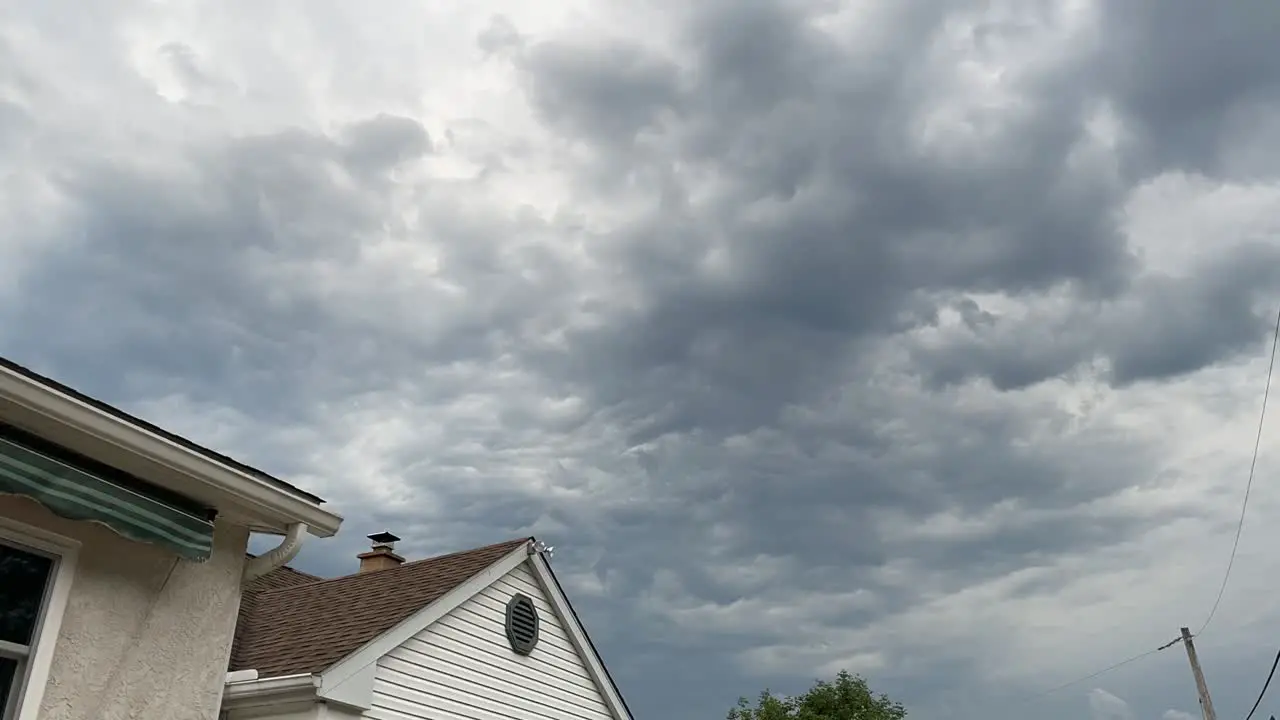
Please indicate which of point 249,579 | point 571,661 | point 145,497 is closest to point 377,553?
point 571,661

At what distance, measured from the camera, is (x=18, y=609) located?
5.96 m

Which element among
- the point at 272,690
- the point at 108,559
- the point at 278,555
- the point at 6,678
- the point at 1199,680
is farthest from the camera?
the point at 1199,680

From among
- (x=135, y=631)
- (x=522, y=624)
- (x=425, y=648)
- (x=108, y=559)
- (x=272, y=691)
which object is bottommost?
(x=135, y=631)

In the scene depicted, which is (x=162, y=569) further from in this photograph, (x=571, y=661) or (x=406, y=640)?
(x=571, y=661)

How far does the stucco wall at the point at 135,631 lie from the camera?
607 centimetres

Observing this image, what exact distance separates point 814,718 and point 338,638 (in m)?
41.1

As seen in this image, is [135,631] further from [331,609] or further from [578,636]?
[578,636]

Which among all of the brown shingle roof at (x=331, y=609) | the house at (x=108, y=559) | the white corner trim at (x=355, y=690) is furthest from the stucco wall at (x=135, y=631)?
the brown shingle roof at (x=331, y=609)

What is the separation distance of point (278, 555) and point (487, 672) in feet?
19.3

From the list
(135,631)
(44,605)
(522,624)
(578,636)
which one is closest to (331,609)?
(522,624)

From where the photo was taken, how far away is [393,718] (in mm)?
10867

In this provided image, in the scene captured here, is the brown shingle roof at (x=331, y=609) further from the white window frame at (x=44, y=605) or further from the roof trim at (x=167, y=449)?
the white window frame at (x=44, y=605)

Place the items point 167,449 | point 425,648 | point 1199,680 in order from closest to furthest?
point 167,449 → point 425,648 → point 1199,680

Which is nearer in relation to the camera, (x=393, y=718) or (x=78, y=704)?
(x=78, y=704)
